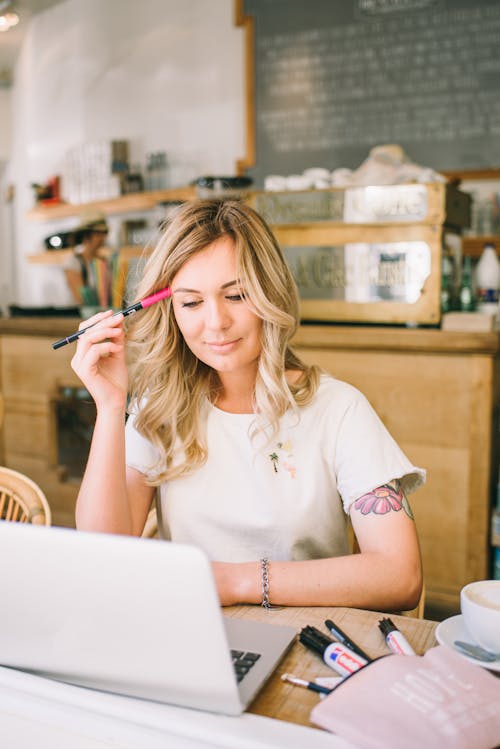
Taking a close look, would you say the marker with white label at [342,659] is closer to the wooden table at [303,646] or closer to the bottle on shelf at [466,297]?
the wooden table at [303,646]

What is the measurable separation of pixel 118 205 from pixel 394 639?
319cm

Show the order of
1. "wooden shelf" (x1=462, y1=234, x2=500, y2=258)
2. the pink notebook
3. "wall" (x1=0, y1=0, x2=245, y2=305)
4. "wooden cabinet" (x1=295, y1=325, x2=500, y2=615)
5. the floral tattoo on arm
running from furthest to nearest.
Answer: "wall" (x1=0, y1=0, x2=245, y2=305) < "wooden shelf" (x1=462, y1=234, x2=500, y2=258) < "wooden cabinet" (x1=295, y1=325, x2=500, y2=615) < the floral tattoo on arm < the pink notebook

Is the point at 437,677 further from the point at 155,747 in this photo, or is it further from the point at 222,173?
the point at 222,173

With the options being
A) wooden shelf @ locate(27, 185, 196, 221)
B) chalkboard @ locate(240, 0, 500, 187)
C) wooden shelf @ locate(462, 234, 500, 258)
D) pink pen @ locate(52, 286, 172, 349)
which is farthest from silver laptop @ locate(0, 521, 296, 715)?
wooden shelf @ locate(27, 185, 196, 221)

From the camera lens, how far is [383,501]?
121 cm

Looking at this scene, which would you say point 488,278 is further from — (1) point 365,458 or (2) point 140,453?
(2) point 140,453

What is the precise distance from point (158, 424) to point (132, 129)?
2704mm

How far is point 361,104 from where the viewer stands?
2.99 metres

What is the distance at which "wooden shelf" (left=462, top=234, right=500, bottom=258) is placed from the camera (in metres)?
2.64

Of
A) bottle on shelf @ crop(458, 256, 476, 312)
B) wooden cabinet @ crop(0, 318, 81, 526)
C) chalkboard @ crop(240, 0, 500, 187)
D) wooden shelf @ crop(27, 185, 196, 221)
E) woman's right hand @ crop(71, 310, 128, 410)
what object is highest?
chalkboard @ crop(240, 0, 500, 187)

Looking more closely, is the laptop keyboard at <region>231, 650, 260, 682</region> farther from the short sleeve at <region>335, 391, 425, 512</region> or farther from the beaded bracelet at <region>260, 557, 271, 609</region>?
the short sleeve at <region>335, 391, 425, 512</region>

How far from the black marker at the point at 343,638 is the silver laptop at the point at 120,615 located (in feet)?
0.50

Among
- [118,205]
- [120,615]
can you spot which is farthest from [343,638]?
[118,205]

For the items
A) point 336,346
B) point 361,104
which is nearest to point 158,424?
point 336,346
